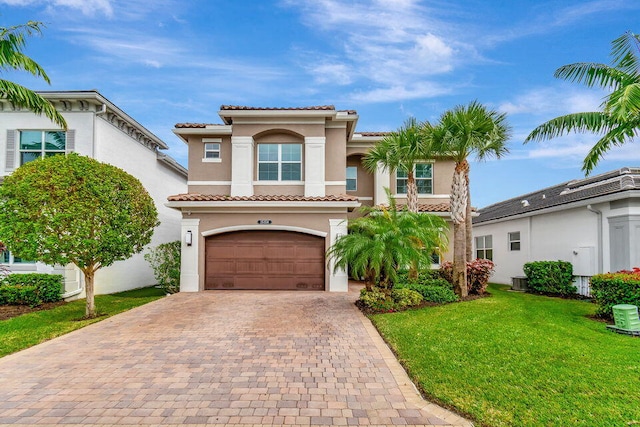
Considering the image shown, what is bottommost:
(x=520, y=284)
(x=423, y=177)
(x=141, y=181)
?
(x=520, y=284)

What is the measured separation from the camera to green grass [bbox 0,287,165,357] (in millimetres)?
7695

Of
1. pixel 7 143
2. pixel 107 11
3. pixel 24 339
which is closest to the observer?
pixel 24 339

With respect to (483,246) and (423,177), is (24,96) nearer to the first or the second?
(423,177)

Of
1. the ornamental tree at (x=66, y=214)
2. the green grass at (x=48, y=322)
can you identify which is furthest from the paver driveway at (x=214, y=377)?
the ornamental tree at (x=66, y=214)

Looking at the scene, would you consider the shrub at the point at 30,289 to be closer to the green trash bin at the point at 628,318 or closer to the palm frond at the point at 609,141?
the green trash bin at the point at 628,318

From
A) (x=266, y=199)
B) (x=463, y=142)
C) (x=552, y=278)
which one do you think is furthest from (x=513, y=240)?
(x=266, y=199)

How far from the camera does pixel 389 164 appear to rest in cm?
1458

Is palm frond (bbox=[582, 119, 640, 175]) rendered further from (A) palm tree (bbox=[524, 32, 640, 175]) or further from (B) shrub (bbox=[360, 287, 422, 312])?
(B) shrub (bbox=[360, 287, 422, 312])

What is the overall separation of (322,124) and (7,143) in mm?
13012

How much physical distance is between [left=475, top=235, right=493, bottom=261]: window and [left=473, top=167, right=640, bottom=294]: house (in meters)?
0.12

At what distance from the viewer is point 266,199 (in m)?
13.8

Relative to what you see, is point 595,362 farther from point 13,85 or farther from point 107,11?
point 107,11

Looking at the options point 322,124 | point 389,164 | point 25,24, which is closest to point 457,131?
point 389,164

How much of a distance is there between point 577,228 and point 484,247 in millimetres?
6890
